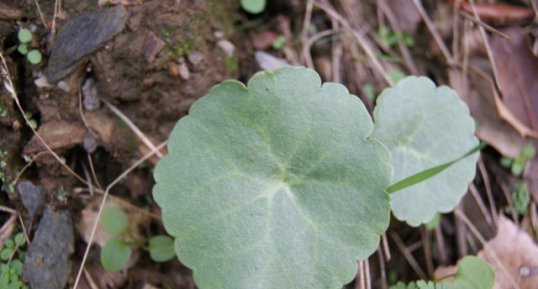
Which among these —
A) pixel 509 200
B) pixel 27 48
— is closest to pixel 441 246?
pixel 509 200

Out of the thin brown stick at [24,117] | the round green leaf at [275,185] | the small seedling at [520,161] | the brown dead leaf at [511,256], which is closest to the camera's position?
the round green leaf at [275,185]

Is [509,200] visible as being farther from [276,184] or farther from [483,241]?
[276,184]

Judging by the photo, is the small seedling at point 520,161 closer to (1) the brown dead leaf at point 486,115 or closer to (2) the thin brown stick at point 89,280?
(1) the brown dead leaf at point 486,115

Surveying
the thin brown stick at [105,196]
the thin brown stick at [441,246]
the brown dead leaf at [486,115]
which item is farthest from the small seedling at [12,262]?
the brown dead leaf at [486,115]

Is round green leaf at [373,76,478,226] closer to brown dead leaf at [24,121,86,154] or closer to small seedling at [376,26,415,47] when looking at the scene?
small seedling at [376,26,415,47]

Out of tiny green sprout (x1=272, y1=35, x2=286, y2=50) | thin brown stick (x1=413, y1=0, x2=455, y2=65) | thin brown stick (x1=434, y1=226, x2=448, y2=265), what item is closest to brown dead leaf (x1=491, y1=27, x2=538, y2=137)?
thin brown stick (x1=413, y1=0, x2=455, y2=65)
